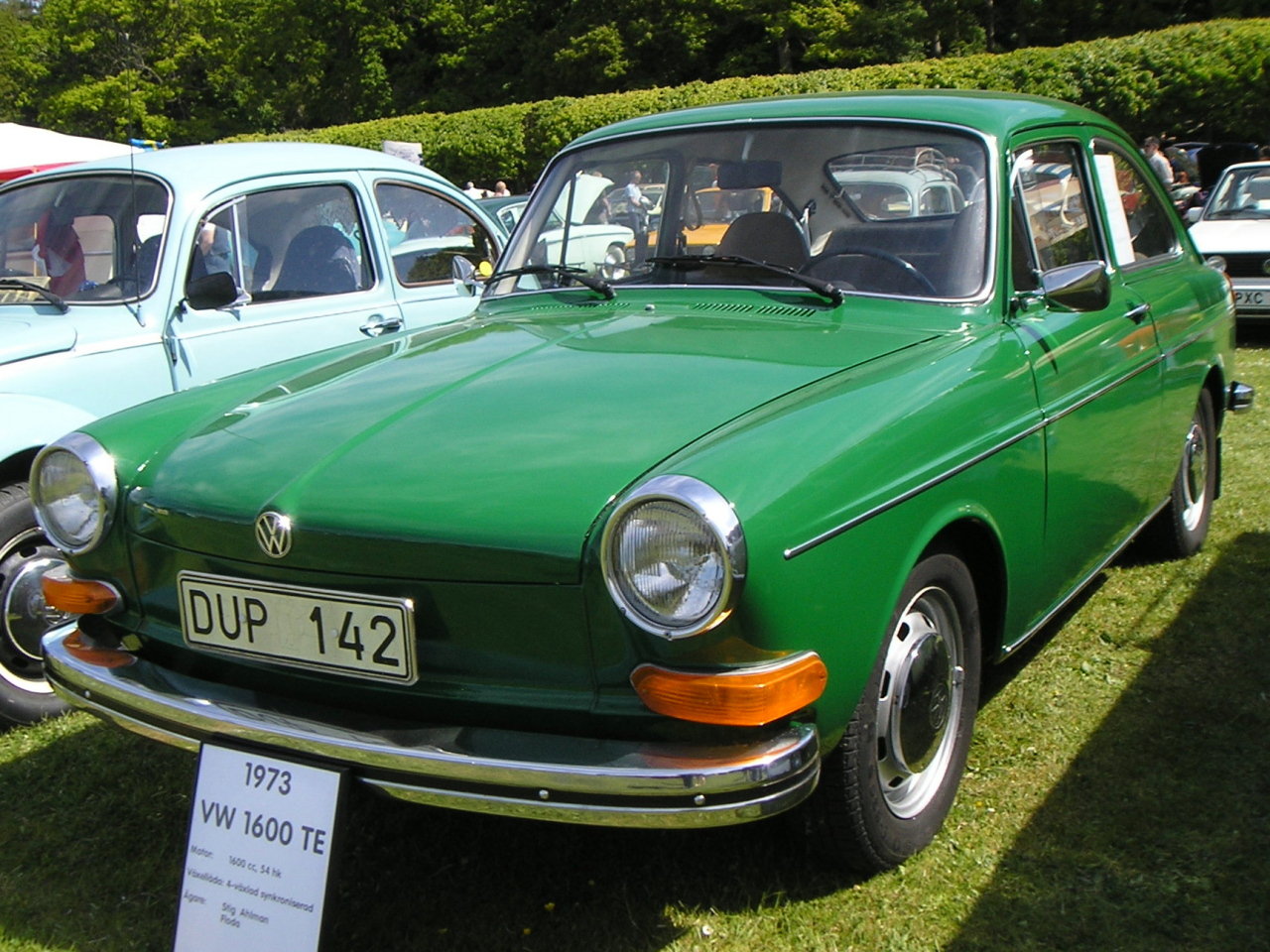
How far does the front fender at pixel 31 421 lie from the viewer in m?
3.98

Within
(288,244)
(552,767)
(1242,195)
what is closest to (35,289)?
(288,244)

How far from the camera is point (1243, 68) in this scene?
71.7 feet

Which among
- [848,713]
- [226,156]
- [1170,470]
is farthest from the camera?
[226,156]

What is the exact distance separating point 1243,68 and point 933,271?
71.4 feet

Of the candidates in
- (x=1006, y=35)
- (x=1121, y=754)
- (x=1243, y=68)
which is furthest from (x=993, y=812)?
(x=1006, y=35)

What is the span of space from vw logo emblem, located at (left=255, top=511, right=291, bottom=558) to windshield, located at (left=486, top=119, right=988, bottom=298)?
1569mm

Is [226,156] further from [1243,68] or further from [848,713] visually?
[1243,68]

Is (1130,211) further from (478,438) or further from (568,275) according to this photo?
(478,438)

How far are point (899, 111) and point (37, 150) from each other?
45.0 feet

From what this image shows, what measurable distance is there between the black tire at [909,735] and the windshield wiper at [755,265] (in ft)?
2.87

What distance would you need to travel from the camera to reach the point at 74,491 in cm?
298

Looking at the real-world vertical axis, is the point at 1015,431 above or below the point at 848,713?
above

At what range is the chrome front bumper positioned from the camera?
2.23 meters

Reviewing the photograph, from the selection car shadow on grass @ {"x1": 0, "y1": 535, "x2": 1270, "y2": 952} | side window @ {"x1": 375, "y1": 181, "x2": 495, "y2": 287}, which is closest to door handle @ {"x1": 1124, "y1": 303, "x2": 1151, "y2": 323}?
car shadow on grass @ {"x1": 0, "y1": 535, "x2": 1270, "y2": 952}
